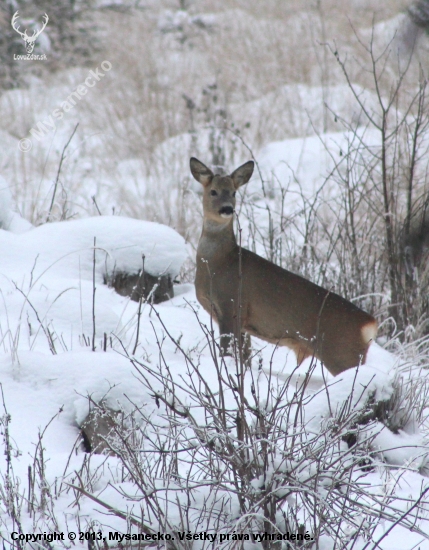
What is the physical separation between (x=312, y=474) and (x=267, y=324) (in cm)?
253

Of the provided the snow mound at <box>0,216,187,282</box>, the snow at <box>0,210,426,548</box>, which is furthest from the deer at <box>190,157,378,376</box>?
the snow mound at <box>0,216,187,282</box>

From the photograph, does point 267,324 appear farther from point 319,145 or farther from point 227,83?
point 227,83

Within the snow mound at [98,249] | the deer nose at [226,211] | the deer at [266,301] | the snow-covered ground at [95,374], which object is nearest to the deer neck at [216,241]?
the deer at [266,301]

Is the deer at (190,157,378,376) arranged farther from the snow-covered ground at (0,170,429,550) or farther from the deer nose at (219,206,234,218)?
the snow-covered ground at (0,170,429,550)

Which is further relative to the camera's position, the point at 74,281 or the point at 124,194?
the point at 124,194

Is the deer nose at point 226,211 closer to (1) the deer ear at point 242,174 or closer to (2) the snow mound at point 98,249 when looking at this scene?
(1) the deer ear at point 242,174

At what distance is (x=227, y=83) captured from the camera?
14.2 m

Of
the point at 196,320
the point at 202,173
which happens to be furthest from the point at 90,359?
the point at 202,173

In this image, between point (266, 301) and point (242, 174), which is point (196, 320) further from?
point (242, 174)

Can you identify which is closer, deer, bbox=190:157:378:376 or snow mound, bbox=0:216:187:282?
deer, bbox=190:157:378:376

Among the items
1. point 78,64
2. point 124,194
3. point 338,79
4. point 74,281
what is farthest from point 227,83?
point 74,281

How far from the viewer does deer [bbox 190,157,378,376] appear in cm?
445

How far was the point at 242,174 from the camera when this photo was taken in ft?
17.4

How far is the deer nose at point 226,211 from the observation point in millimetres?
4910
